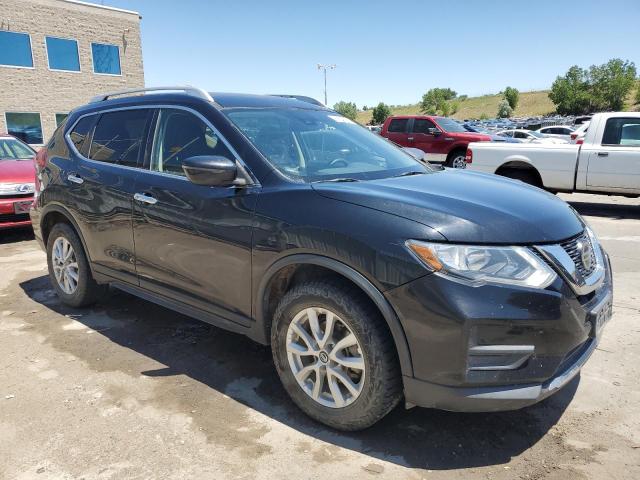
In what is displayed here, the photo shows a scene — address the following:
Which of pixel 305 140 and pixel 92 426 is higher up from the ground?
pixel 305 140

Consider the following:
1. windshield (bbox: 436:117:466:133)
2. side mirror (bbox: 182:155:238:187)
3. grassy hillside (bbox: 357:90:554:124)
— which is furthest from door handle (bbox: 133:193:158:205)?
grassy hillside (bbox: 357:90:554:124)

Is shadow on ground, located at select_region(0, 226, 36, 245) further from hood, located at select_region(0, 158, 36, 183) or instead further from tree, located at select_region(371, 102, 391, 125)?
tree, located at select_region(371, 102, 391, 125)

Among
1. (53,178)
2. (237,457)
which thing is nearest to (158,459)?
(237,457)

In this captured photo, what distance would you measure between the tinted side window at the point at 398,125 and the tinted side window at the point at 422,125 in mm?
398

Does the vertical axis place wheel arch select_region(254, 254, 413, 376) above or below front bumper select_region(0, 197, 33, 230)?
above

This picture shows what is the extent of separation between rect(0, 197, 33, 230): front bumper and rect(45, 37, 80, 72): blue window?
20690 millimetres

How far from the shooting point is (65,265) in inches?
182

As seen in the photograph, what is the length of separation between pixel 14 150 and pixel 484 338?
9.07 meters

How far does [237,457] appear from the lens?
8.44ft

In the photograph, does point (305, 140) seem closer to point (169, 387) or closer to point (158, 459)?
point (169, 387)

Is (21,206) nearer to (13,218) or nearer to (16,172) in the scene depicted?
(13,218)

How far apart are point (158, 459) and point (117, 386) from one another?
35.5 inches

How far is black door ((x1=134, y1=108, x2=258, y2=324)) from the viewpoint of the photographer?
9.89ft

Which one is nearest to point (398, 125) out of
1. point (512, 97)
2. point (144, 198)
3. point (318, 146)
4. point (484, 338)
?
point (318, 146)
